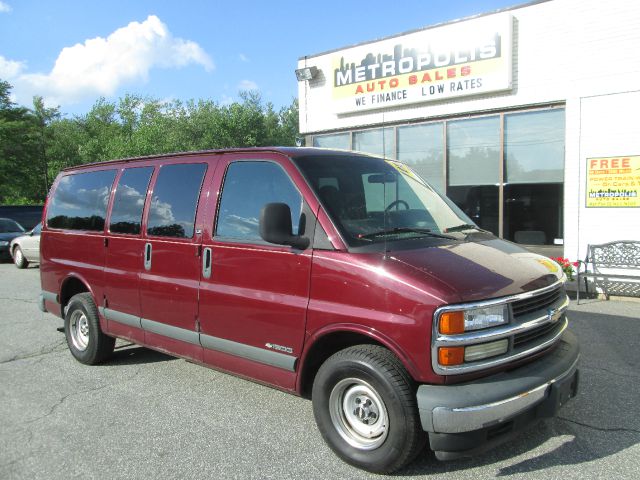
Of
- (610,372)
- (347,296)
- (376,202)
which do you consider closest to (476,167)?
(610,372)

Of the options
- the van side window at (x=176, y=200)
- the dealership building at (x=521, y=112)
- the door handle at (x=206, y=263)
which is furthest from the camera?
the dealership building at (x=521, y=112)

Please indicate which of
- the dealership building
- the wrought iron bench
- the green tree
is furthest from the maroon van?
the green tree

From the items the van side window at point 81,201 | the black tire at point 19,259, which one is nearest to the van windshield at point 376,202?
the van side window at point 81,201

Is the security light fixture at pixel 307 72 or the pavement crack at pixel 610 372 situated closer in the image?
the pavement crack at pixel 610 372

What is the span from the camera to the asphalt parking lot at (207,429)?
10.5 feet

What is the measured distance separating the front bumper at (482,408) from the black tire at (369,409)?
13 cm

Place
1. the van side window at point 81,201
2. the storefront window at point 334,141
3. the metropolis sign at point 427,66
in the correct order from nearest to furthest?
the van side window at point 81,201, the metropolis sign at point 427,66, the storefront window at point 334,141

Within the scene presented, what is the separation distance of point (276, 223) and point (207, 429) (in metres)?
1.74

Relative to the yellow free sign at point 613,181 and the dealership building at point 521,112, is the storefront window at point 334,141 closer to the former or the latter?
the dealership building at point 521,112

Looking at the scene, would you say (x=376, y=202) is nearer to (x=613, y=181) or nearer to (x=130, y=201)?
(x=130, y=201)

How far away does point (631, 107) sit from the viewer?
8.28 meters

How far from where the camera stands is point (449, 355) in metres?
2.81

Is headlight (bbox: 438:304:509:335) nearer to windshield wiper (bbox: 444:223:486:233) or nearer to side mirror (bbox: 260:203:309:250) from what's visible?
windshield wiper (bbox: 444:223:486:233)

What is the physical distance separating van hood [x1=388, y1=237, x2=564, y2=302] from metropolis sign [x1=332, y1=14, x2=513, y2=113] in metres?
6.78
